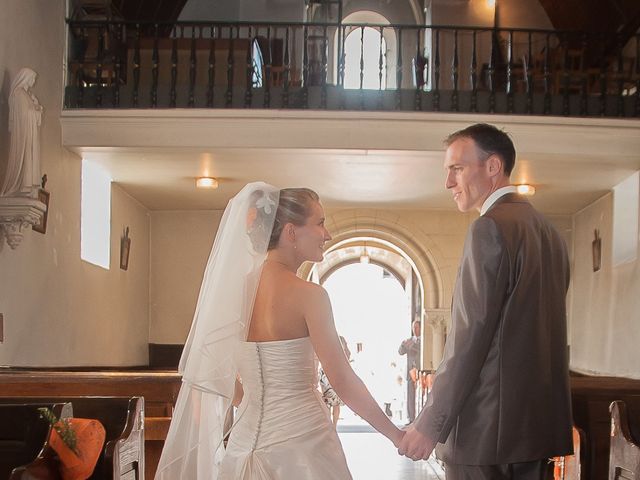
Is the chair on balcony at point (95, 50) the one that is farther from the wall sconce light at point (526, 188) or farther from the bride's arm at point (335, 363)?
the bride's arm at point (335, 363)

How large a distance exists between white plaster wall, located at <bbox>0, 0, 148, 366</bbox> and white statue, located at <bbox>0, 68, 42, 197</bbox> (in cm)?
26

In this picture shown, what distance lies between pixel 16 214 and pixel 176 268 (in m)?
7.45

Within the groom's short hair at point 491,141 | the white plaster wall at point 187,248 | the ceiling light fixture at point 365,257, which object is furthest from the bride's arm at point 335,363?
the ceiling light fixture at point 365,257

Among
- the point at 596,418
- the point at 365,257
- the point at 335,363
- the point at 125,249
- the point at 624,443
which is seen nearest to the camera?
the point at 335,363

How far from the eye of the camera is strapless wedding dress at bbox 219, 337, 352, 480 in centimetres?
353

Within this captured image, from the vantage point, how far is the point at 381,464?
1059 centimetres

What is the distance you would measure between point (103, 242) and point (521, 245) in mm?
9788

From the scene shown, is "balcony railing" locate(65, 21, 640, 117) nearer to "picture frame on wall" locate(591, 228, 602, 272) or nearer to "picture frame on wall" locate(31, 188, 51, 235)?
"picture frame on wall" locate(31, 188, 51, 235)

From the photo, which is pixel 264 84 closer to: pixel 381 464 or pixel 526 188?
pixel 526 188

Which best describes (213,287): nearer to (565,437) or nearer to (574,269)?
(565,437)

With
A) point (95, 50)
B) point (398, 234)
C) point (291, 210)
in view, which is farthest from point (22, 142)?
point (398, 234)

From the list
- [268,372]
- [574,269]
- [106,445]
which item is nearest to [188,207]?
[574,269]

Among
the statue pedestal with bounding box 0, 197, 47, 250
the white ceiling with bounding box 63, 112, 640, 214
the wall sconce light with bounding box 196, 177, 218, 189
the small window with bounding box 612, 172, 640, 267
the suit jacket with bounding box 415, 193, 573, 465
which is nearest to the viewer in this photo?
the suit jacket with bounding box 415, 193, 573, 465

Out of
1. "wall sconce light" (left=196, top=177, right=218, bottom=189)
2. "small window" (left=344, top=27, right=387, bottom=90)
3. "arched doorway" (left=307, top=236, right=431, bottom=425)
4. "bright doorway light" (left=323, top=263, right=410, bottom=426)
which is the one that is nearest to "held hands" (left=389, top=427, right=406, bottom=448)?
"wall sconce light" (left=196, top=177, right=218, bottom=189)
